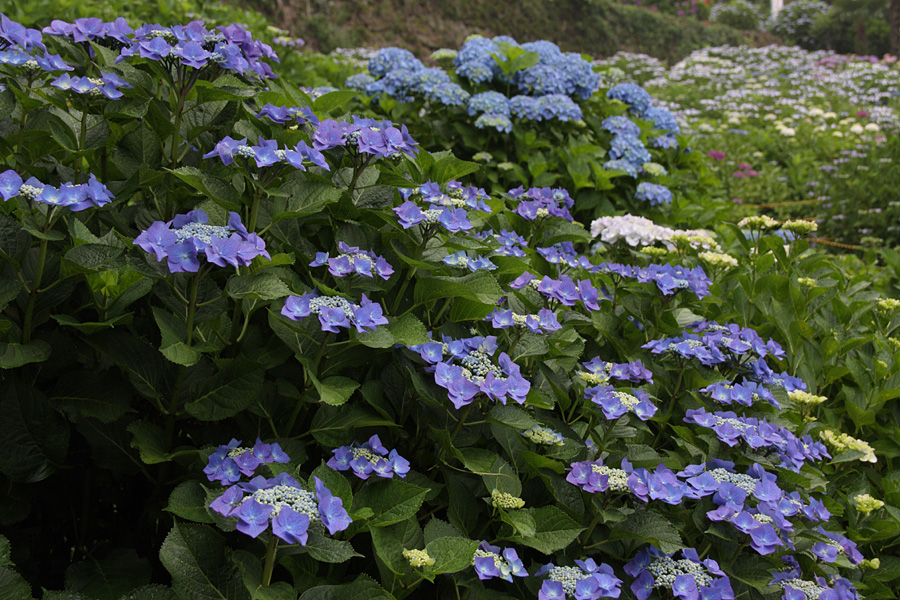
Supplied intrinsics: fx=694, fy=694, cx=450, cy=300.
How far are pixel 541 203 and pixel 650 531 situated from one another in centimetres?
111

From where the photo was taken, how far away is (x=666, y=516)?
1414mm

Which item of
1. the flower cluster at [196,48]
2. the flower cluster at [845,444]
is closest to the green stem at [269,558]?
the flower cluster at [196,48]

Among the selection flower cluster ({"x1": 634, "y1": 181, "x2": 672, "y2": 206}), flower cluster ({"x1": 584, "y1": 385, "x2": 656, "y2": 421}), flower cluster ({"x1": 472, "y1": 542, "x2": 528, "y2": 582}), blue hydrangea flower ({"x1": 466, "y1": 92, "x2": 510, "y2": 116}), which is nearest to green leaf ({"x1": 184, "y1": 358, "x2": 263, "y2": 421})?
flower cluster ({"x1": 472, "y1": 542, "x2": 528, "y2": 582})

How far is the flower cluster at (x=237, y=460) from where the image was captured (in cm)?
105

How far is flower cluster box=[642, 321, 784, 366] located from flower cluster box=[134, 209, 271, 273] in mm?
1036

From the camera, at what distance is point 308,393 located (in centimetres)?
122

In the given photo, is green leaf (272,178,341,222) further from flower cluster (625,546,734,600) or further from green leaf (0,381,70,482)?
flower cluster (625,546,734,600)

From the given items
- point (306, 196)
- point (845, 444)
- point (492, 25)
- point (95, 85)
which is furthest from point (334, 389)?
point (492, 25)

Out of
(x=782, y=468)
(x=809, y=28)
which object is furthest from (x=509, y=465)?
(x=809, y=28)

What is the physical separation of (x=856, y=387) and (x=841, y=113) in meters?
9.60

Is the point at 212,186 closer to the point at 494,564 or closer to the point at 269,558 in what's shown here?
the point at 269,558

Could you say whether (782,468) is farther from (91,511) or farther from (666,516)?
(91,511)

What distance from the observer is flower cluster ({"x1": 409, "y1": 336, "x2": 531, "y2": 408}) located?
47.1 inches

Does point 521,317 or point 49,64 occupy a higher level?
point 49,64
